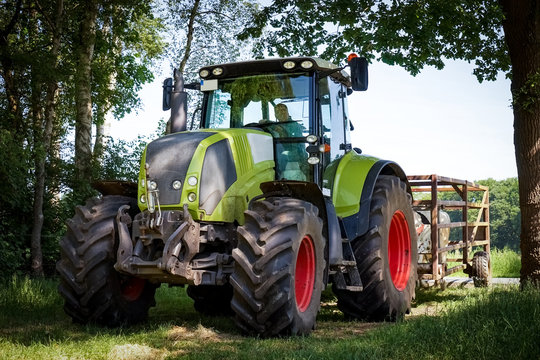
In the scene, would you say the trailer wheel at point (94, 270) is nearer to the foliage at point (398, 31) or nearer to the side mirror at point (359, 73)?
the side mirror at point (359, 73)

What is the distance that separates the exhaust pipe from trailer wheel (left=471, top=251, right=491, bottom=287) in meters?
6.73

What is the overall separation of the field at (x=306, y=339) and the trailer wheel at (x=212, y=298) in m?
0.48

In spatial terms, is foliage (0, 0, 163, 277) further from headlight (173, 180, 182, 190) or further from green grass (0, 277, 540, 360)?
headlight (173, 180, 182, 190)

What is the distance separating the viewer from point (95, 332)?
668 centimetres

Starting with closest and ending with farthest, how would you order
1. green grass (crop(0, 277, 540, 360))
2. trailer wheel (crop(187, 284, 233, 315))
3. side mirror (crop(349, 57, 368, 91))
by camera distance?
1. green grass (crop(0, 277, 540, 360))
2. side mirror (crop(349, 57, 368, 91))
3. trailer wheel (crop(187, 284, 233, 315))

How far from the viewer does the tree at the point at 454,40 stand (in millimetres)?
10617

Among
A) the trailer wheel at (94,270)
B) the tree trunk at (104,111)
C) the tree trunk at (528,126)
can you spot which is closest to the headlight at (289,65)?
the trailer wheel at (94,270)

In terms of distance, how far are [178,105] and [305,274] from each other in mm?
2242

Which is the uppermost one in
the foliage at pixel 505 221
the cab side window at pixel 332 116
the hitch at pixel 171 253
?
the cab side window at pixel 332 116

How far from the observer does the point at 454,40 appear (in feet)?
40.2

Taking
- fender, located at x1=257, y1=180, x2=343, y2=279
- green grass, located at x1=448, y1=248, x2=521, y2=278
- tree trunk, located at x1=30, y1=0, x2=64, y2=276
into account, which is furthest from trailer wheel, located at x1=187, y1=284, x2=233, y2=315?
green grass, located at x1=448, y1=248, x2=521, y2=278

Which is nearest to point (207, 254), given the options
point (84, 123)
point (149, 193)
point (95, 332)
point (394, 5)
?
point (149, 193)

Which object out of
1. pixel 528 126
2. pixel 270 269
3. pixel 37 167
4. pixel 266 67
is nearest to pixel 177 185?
pixel 270 269

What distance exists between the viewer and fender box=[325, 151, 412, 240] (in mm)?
7727
